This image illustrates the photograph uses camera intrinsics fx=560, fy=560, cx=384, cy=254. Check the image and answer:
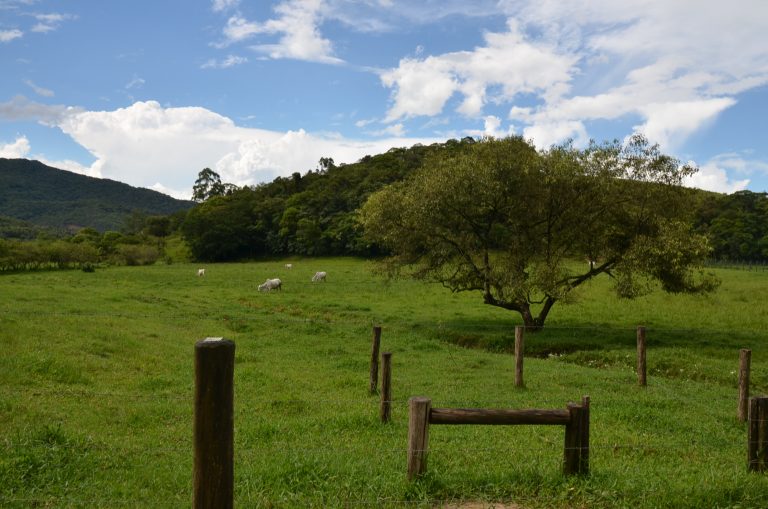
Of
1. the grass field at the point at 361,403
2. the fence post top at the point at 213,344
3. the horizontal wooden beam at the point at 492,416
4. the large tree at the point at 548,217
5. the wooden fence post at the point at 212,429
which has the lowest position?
the grass field at the point at 361,403

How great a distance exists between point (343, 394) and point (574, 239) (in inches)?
653

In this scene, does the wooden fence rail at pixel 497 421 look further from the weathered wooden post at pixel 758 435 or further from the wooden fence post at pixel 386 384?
the wooden fence post at pixel 386 384

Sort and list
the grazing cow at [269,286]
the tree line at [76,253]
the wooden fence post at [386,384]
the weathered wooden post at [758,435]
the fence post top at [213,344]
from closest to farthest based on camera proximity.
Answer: the fence post top at [213,344] < the weathered wooden post at [758,435] < the wooden fence post at [386,384] < the grazing cow at [269,286] < the tree line at [76,253]

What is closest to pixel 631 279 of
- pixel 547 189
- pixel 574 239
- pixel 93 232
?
pixel 574 239

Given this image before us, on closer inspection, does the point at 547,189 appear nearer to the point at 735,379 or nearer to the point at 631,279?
the point at 631,279

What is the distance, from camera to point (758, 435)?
8.17 meters

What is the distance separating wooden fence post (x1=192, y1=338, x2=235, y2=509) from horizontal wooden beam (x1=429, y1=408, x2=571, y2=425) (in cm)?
330

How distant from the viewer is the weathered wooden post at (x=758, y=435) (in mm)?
8039

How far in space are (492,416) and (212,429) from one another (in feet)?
12.6

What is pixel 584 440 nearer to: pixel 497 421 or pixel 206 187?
pixel 497 421

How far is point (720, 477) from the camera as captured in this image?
800 cm

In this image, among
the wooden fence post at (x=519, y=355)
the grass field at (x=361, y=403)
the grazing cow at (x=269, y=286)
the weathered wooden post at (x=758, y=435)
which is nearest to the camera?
the grass field at (x=361, y=403)

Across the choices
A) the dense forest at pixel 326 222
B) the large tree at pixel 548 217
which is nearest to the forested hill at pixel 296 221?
the dense forest at pixel 326 222

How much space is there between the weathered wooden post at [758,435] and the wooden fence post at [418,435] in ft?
15.5
